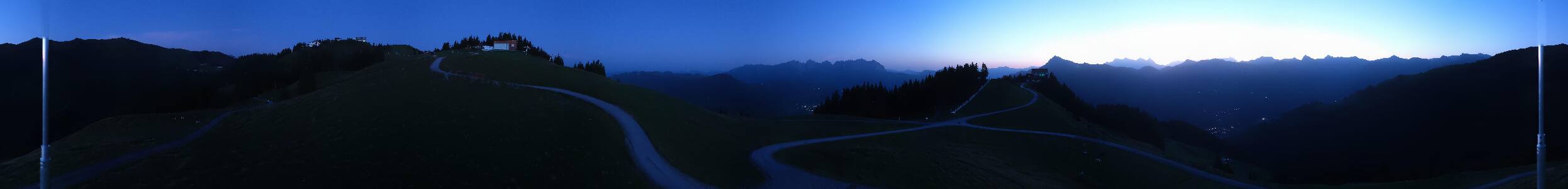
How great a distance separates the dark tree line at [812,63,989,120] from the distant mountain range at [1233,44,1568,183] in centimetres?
3191

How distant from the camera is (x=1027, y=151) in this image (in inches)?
1553

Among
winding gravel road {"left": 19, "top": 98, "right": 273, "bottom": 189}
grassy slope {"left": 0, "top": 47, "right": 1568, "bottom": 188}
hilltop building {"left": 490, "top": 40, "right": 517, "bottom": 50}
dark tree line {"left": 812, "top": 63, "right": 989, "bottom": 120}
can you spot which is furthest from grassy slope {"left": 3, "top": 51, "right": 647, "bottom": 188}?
hilltop building {"left": 490, "top": 40, "right": 517, "bottom": 50}

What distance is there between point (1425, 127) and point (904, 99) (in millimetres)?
65677

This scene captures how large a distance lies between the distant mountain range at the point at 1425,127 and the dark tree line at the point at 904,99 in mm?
31912

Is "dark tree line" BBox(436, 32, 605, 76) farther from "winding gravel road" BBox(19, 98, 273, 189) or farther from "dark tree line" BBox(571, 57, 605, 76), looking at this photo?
"winding gravel road" BBox(19, 98, 273, 189)

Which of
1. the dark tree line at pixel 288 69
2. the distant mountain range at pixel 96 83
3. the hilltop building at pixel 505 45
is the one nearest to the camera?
the distant mountain range at pixel 96 83

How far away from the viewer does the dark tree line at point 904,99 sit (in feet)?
215

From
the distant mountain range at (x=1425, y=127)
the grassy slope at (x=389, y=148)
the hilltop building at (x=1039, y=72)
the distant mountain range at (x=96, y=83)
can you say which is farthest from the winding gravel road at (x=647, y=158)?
the hilltop building at (x=1039, y=72)

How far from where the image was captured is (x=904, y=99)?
71500 millimetres

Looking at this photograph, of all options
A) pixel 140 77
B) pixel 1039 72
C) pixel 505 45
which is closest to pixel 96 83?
pixel 140 77

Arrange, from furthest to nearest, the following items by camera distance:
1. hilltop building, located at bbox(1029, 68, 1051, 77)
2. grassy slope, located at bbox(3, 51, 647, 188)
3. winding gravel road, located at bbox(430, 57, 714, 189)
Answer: hilltop building, located at bbox(1029, 68, 1051, 77)
winding gravel road, located at bbox(430, 57, 714, 189)
grassy slope, located at bbox(3, 51, 647, 188)

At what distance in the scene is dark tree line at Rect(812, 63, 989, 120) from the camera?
215 feet

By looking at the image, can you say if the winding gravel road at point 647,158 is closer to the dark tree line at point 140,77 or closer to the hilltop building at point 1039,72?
the dark tree line at point 140,77

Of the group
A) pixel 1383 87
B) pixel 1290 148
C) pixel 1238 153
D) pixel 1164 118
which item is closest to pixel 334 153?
pixel 1238 153
